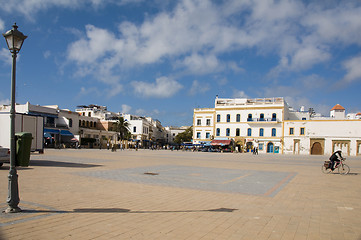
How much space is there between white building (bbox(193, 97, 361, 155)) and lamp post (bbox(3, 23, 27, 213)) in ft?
186

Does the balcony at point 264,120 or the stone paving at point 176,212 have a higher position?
the balcony at point 264,120

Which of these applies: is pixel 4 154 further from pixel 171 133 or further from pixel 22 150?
pixel 171 133

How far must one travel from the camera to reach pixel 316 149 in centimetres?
5516

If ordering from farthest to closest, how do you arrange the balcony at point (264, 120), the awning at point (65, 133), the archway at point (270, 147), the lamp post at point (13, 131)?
1. the archway at point (270, 147)
2. the balcony at point (264, 120)
3. the awning at point (65, 133)
4. the lamp post at point (13, 131)

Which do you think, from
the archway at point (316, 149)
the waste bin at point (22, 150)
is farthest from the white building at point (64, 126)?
the archway at point (316, 149)

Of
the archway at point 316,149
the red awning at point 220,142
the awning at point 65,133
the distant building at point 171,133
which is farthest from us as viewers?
the distant building at point 171,133

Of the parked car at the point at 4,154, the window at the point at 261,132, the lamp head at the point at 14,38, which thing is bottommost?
the parked car at the point at 4,154

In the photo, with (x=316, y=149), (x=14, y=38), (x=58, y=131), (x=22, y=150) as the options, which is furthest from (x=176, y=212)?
(x=316, y=149)

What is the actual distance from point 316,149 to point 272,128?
30.1ft

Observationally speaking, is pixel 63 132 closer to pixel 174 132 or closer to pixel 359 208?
pixel 359 208

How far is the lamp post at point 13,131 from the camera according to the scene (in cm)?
566

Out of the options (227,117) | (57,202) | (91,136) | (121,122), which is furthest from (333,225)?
(121,122)

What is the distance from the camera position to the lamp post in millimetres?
5660

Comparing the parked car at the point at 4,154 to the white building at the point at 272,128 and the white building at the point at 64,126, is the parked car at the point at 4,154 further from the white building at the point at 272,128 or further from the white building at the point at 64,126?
the white building at the point at 272,128
